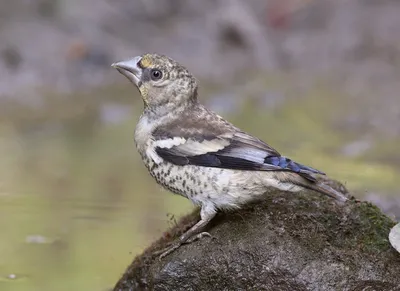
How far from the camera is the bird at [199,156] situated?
5812mm

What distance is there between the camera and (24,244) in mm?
7617

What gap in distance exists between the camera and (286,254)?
5648 millimetres

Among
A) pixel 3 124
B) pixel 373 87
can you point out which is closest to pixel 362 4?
pixel 373 87

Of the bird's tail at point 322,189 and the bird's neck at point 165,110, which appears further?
the bird's neck at point 165,110

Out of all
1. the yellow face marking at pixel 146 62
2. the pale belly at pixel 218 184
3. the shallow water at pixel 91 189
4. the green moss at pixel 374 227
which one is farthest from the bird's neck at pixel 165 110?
the green moss at pixel 374 227

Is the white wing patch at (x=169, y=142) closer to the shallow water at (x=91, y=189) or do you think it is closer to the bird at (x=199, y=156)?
the bird at (x=199, y=156)

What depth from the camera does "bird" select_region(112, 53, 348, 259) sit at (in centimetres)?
581

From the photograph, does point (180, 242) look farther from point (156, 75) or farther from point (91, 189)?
point (91, 189)

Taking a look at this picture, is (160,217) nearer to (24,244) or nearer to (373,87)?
(24,244)

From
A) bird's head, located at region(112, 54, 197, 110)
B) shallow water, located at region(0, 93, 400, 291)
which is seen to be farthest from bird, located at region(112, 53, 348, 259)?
shallow water, located at region(0, 93, 400, 291)

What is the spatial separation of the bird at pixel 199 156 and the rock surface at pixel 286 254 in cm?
13

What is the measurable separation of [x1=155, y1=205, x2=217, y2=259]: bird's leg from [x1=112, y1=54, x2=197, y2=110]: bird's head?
0.78m

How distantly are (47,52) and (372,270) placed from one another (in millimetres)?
10417

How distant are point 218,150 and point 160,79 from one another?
676 mm
